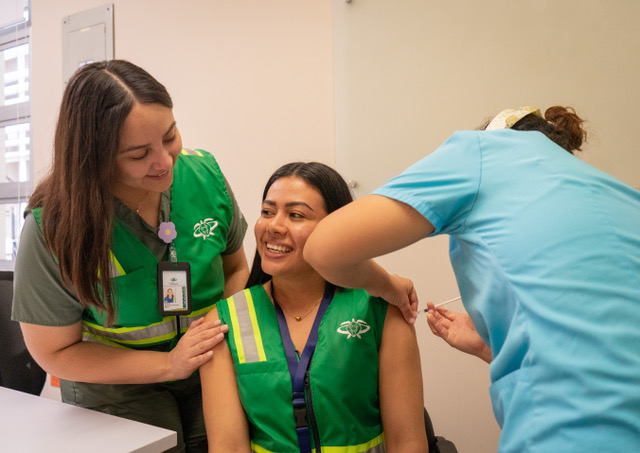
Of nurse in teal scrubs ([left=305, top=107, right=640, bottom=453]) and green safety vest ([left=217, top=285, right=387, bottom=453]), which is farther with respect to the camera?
green safety vest ([left=217, top=285, right=387, bottom=453])

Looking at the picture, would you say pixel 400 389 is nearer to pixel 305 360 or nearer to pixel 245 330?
pixel 305 360

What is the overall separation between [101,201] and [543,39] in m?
1.69

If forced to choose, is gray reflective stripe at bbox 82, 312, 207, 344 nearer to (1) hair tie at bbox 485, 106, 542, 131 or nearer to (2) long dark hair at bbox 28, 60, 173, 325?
(2) long dark hair at bbox 28, 60, 173, 325

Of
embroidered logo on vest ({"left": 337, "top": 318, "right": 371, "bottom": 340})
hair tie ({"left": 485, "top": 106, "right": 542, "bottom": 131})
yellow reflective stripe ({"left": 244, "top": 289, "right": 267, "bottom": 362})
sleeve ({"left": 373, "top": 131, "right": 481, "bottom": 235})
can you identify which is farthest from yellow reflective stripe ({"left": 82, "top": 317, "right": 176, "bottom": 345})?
hair tie ({"left": 485, "top": 106, "right": 542, "bottom": 131})

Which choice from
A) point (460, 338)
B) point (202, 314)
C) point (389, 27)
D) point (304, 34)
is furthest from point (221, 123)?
point (460, 338)

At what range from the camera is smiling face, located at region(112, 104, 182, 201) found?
1224 millimetres

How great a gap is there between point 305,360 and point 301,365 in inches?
0.7

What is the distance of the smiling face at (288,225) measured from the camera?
1461mm

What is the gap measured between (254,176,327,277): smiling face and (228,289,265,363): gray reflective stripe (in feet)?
0.41

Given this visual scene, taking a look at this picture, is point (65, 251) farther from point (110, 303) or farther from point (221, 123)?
point (221, 123)

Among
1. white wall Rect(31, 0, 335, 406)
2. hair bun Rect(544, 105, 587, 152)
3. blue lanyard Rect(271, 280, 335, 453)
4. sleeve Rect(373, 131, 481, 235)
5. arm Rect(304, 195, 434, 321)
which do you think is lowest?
blue lanyard Rect(271, 280, 335, 453)

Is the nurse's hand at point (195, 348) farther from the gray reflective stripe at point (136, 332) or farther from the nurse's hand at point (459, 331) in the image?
the nurse's hand at point (459, 331)

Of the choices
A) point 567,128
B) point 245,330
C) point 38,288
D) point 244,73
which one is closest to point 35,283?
point 38,288

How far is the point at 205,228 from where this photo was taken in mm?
1574
